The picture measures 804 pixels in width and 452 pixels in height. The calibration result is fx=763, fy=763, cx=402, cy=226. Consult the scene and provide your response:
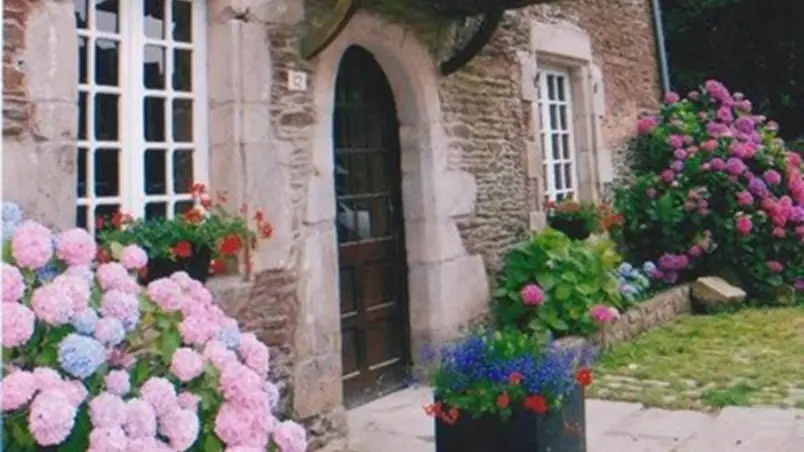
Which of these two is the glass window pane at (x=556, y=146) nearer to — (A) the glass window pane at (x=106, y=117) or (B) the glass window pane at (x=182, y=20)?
(B) the glass window pane at (x=182, y=20)

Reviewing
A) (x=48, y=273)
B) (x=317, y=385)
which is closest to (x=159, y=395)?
(x=48, y=273)

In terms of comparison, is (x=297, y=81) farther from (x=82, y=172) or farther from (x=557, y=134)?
(x=557, y=134)

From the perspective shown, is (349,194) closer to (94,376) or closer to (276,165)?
(276,165)

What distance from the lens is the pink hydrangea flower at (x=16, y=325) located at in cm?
205

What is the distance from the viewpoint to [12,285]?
2139mm

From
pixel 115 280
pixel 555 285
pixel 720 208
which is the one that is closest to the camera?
pixel 115 280

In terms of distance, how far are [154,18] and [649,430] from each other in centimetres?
337

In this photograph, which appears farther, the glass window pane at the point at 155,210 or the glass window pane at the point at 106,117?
the glass window pane at the point at 155,210

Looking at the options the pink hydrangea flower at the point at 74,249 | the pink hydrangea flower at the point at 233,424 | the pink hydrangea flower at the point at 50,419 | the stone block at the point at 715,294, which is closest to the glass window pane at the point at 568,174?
the stone block at the point at 715,294

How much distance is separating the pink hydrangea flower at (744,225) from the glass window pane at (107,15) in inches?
255

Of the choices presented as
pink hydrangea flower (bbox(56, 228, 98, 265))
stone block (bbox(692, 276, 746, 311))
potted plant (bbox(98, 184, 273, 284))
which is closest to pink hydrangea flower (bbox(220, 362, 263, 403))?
pink hydrangea flower (bbox(56, 228, 98, 265))

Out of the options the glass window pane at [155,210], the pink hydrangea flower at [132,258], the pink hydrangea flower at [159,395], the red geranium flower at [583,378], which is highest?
the glass window pane at [155,210]

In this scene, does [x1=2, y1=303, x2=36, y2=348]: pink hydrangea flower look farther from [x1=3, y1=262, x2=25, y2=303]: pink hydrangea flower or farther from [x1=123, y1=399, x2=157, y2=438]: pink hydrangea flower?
[x1=123, y1=399, x2=157, y2=438]: pink hydrangea flower

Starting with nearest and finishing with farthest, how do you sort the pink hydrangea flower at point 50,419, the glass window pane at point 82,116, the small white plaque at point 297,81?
1. the pink hydrangea flower at point 50,419
2. the glass window pane at point 82,116
3. the small white plaque at point 297,81
